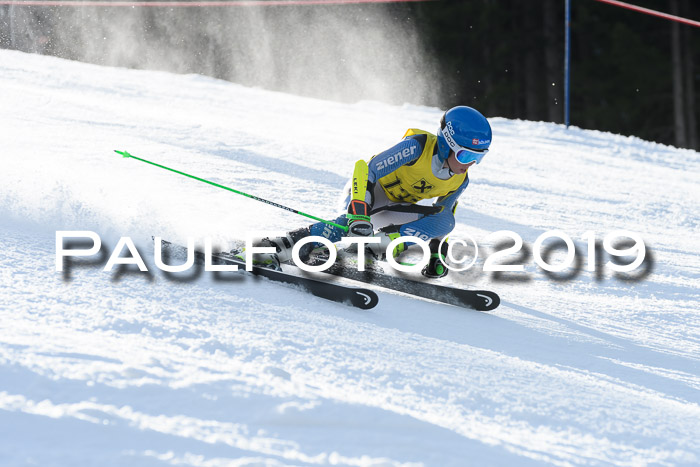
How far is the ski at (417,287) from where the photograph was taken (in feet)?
13.8

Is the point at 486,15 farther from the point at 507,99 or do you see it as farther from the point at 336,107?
the point at 336,107

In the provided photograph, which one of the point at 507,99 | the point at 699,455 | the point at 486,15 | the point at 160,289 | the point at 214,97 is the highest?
the point at 486,15

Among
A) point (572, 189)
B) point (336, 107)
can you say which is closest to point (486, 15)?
point (336, 107)

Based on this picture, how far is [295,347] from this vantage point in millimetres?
3057

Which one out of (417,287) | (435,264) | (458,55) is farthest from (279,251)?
(458,55)

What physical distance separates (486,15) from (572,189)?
48.3 feet

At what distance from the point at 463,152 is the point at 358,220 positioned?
65 cm

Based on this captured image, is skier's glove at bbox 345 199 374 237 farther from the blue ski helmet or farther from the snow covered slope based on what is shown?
the blue ski helmet

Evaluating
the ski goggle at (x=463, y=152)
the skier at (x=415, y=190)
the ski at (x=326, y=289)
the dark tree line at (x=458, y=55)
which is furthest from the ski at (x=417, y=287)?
the dark tree line at (x=458, y=55)

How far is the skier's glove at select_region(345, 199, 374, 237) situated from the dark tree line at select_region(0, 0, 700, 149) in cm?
1541

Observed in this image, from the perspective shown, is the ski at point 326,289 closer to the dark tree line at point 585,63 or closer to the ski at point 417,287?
the ski at point 417,287

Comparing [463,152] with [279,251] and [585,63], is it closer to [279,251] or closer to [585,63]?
[279,251]

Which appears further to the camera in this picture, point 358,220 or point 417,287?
point 417,287

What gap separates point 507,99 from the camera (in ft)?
75.7
